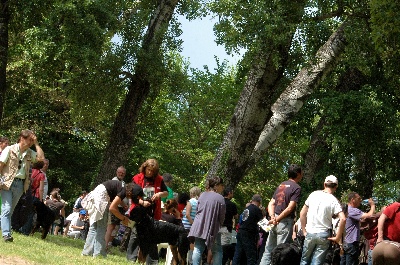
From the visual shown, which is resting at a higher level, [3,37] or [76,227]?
[3,37]

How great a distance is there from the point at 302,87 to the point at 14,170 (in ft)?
24.4

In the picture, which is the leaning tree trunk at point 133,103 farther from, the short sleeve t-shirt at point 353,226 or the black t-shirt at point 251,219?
the short sleeve t-shirt at point 353,226

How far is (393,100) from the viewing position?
2505 cm

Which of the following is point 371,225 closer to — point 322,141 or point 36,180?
point 36,180

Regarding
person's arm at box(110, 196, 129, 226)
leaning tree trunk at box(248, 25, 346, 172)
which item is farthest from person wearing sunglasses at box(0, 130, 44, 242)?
leaning tree trunk at box(248, 25, 346, 172)

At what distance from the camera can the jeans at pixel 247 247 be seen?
16625 mm

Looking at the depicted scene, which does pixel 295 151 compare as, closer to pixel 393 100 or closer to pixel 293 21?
pixel 393 100

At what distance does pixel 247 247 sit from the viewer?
1672 cm

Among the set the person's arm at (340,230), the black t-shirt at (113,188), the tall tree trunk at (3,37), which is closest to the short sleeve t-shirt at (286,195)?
the person's arm at (340,230)

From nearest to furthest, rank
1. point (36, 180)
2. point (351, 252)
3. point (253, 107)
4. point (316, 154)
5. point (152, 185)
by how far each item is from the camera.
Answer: point (152, 185), point (351, 252), point (36, 180), point (253, 107), point (316, 154)

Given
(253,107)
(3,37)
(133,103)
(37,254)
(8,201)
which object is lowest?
(37,254)

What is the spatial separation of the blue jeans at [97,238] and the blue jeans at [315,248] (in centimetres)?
364

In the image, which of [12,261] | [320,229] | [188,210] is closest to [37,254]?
[12,261]

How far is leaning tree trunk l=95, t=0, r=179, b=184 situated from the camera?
23.5 meters
